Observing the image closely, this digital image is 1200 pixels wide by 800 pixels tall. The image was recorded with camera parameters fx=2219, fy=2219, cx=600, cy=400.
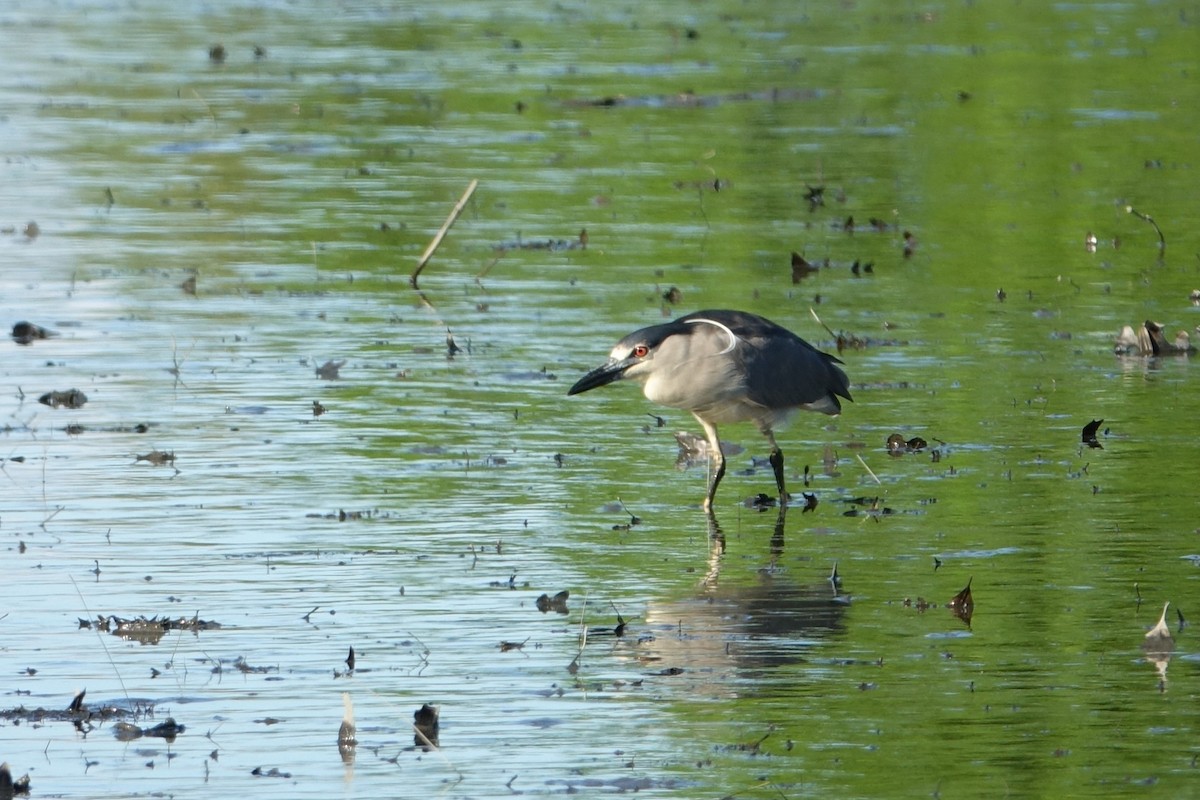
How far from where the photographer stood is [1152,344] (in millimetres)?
14328

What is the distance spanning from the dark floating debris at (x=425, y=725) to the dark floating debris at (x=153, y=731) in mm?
855

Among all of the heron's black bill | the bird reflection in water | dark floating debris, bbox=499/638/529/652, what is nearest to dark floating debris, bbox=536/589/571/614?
the bird reflection in water

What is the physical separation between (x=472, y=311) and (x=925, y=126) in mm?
9919

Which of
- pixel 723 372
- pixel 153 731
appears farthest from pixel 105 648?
pixel 723 372

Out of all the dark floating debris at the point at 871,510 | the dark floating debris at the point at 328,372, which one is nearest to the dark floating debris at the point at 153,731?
the dark floating debris at the point at 871,510

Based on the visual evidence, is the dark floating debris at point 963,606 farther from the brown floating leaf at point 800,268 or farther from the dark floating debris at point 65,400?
the brown floating leaf at point 800,268

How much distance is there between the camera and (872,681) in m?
8.39

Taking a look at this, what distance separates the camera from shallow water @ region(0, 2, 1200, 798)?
791cm

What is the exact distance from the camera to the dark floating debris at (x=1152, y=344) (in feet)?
46.9

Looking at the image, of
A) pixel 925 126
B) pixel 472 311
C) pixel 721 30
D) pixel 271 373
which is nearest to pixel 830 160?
pixel 925 126

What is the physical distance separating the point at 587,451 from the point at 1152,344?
410 centimetres

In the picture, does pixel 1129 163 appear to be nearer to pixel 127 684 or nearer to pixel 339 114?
pixel 339 114

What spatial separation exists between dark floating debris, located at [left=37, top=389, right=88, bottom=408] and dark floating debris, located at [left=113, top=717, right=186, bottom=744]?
604cm

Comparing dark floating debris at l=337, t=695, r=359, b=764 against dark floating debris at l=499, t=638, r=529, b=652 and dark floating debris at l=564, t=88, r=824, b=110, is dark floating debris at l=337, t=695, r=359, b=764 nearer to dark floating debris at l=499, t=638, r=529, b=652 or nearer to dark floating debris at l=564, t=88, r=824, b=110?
dark floating debris at l=499, t=638, r=529, b=652
